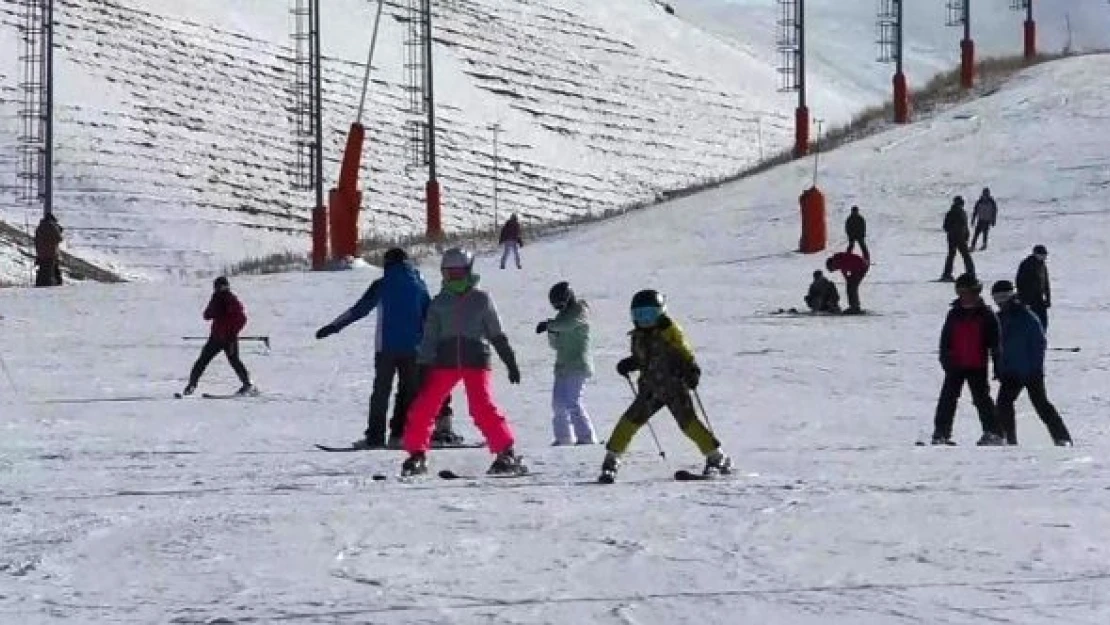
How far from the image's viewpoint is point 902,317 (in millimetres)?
27906

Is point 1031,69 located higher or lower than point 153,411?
higher

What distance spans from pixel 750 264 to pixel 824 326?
897cm

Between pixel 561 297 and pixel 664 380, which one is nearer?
pixel 664 380

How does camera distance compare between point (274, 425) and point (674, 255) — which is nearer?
point (274, 425)

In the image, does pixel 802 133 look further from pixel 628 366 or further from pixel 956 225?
pixel 628 366

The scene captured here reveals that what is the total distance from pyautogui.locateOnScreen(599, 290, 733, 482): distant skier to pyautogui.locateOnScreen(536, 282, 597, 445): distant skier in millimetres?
3996

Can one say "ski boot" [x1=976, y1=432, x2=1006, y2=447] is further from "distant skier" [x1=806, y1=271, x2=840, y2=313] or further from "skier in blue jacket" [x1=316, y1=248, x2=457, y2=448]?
"distant skier" [x1=806, y1=271, x2=840, y2=313]

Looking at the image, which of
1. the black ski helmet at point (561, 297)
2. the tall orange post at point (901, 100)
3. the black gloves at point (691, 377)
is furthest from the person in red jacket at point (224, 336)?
the tall orange post at point (901, 100)

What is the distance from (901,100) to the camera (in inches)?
2046

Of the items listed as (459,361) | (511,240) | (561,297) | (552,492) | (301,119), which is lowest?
(552,492)

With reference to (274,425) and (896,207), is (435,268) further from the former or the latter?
(274,425)

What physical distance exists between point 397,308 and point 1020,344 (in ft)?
15.2

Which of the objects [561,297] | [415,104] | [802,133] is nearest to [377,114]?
[415,104]

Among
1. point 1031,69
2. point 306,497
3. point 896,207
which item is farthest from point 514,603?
point 1031,69
